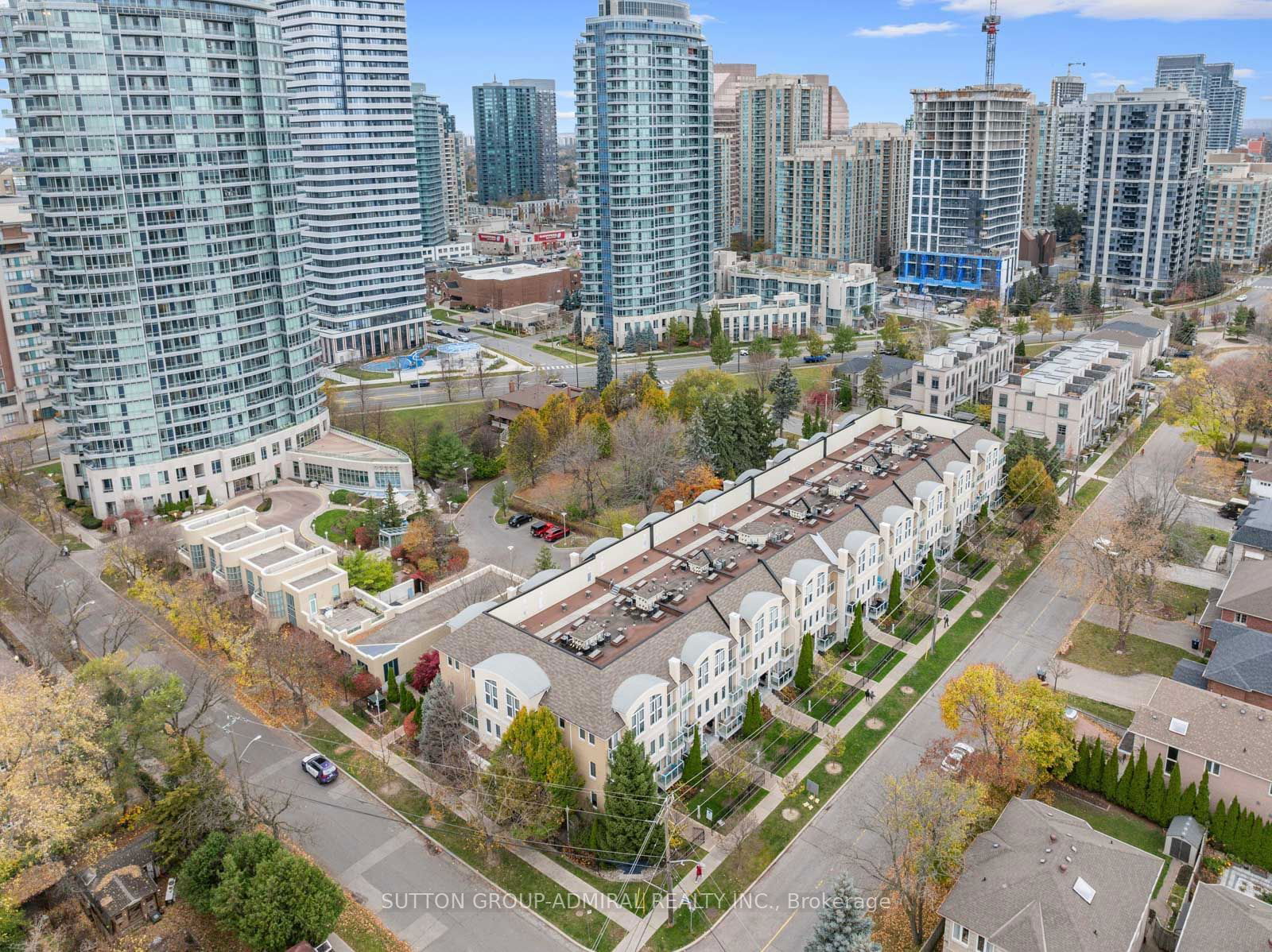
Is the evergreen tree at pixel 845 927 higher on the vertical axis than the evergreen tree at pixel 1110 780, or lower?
higher

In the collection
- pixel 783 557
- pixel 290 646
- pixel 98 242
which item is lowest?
pixel 290 646

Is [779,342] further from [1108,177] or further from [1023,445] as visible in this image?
[1108,177]

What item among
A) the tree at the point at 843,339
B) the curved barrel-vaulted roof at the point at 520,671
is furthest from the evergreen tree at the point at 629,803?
the tree at the point at 843,339

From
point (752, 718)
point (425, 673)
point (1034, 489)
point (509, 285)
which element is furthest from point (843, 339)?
point (425, 673)

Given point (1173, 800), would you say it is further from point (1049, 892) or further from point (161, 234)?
point (161, 234)

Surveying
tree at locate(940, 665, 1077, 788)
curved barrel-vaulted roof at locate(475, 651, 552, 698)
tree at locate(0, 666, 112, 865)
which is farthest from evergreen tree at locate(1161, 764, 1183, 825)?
tree at locate(0, 666, 112, 865)

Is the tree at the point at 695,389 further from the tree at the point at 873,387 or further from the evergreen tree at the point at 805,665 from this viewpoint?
the evergreen tree at the point at 805,665

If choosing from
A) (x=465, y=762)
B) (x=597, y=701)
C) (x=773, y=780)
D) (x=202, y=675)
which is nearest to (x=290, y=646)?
(x=202, y=675)
